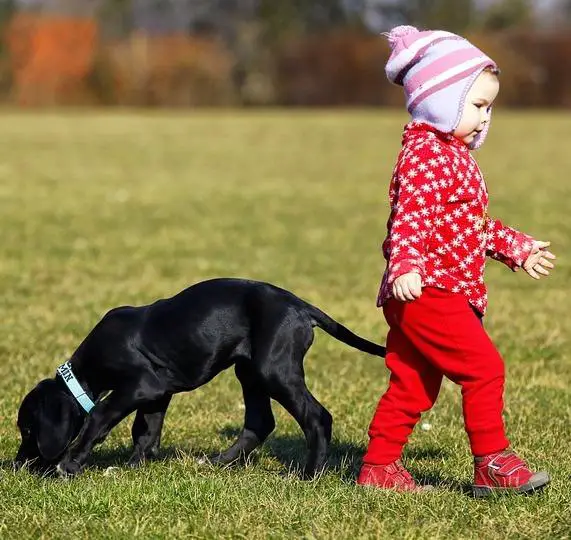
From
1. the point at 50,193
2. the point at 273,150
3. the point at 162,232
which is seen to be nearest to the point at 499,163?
the point at 273,150

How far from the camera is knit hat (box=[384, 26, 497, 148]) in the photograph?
4.43 meters

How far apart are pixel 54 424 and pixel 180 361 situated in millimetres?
557

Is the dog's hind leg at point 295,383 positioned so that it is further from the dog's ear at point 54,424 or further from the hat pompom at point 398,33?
the hat pompom at point 398,33

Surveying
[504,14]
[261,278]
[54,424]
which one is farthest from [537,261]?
[504,14]

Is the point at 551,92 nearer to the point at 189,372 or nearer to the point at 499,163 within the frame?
the point at 499,163

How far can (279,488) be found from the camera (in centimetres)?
444

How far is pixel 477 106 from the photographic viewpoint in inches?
177

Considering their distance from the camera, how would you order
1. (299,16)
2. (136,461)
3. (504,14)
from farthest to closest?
(504,14), (299,16), (136,461)

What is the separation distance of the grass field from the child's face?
1.36 meters

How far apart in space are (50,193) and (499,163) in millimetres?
10097

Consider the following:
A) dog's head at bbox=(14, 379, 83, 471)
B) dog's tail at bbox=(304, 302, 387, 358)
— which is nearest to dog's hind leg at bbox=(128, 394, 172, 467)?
dog's head at bbox=(14, 379, 83, 471)

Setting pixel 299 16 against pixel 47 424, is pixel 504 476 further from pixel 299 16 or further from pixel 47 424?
pixel 299 16

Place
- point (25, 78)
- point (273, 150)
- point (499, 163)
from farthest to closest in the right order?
point (25, 78) < point (273, 150) < point (499, 163)

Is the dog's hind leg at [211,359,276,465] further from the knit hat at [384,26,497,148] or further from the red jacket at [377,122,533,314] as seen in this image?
the knit hat at [384,26,497,148]
